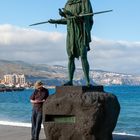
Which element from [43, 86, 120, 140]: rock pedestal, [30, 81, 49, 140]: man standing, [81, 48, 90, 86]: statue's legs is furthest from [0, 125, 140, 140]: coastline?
[81, 48, 90, 86]: statue's legs

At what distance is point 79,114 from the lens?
11.7m

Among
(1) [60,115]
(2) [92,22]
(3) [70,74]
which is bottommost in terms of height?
(1) [60,115]

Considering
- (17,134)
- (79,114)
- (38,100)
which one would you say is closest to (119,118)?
(17,134)

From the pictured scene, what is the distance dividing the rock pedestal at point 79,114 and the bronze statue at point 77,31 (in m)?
0.76

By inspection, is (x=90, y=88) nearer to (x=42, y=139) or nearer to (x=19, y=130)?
(x=42, y=139)

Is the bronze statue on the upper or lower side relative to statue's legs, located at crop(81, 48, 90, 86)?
upper

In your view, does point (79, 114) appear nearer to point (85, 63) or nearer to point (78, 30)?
point (85, 63)

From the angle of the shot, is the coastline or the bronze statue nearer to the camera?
the bronze statue

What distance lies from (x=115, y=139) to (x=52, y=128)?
7.64 ft

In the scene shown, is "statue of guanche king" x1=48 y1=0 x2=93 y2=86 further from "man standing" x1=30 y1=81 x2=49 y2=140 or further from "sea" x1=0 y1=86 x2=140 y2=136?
"sea" x1=0 y1=86 x2=140 y2=136

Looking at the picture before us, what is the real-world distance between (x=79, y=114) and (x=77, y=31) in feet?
7.12

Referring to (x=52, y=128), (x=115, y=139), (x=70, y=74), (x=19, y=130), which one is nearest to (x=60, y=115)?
(x=52, y=128)

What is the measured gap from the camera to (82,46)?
1261cm

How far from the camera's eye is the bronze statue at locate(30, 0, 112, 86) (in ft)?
41.3
